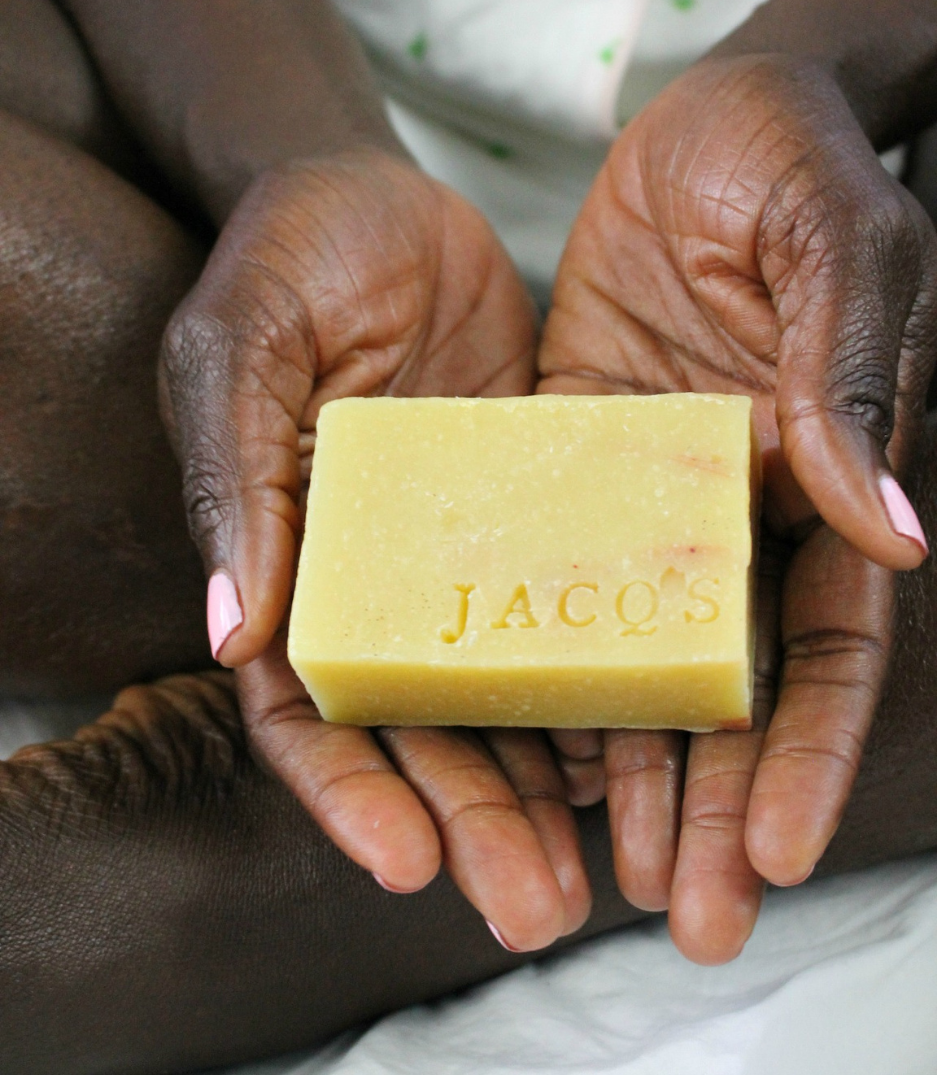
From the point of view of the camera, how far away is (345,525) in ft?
3.05

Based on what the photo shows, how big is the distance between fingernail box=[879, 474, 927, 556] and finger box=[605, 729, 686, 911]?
0.27 metres

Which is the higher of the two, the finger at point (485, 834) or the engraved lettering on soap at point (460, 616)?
the engraved lettering on soap at point (460, 616)

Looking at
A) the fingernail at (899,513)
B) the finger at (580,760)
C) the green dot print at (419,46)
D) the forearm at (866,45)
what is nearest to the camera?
the fingernail at (899,513)

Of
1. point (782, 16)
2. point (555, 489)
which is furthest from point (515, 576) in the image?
point (782, 16)

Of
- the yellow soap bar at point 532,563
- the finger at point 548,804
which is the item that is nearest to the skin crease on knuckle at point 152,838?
the finger at point 548,804

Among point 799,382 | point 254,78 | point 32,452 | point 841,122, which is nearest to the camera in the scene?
point 799,382

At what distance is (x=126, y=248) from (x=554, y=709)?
2.46 feet

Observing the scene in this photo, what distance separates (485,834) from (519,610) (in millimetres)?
174

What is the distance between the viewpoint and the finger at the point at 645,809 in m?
0.92

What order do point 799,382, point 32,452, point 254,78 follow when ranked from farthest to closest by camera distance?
point 254,78, point 32,452, point 799,382

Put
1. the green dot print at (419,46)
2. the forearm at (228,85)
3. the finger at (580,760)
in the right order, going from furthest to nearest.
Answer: the green dot print at (419,46) < the forearm at (228,85) < the finger at (580,760)

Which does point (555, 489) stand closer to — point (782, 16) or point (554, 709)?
point (554, 709)

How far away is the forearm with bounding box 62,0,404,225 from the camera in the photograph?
4.81 ft

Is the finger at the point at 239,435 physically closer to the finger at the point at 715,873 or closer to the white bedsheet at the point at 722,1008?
the finger at the point at 715,873
